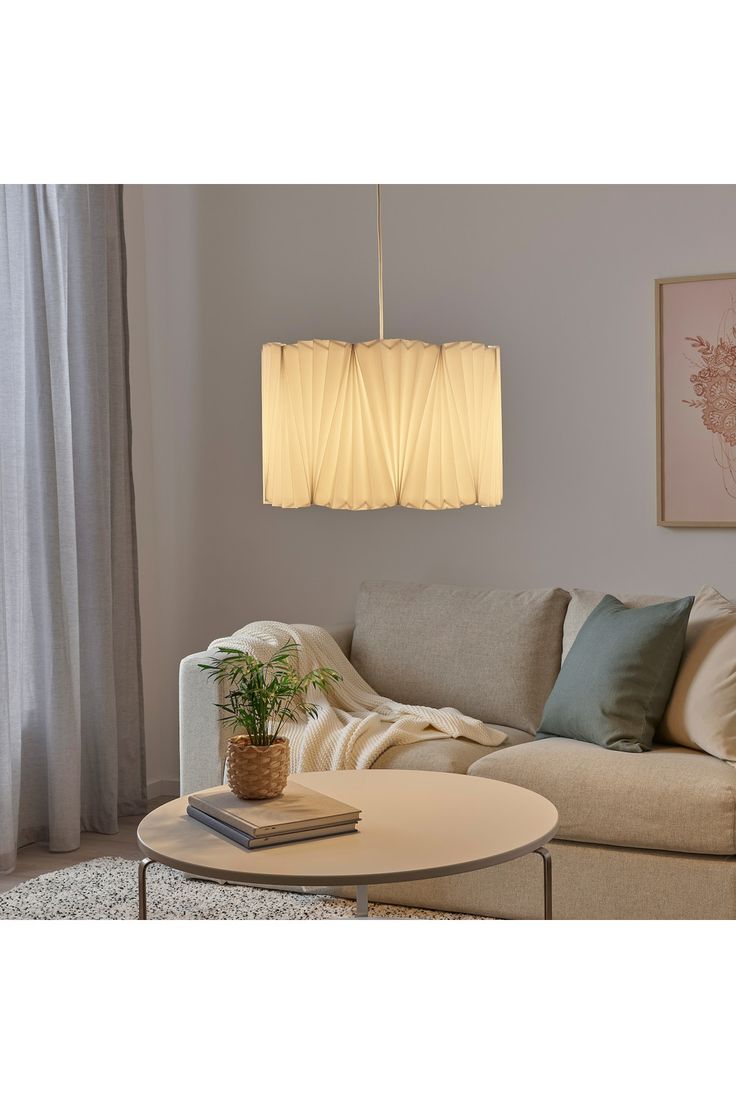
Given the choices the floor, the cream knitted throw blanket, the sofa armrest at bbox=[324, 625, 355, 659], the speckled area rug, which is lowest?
the floor

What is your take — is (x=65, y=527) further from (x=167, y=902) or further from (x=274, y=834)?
(x=274, y=834)

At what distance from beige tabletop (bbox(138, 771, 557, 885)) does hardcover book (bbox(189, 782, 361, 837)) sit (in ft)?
0.11

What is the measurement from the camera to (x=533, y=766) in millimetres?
3072

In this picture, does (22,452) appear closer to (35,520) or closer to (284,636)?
(35,520)

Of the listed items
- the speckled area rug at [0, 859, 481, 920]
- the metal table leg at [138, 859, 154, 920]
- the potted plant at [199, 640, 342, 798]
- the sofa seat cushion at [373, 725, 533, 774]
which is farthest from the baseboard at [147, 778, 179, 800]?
the potted plant at [199, 640, 342, 798]

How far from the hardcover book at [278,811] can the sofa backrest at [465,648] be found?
4.33ft

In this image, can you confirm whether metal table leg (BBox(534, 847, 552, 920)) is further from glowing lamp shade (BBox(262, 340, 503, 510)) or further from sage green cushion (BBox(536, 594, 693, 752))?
sage green cushion (BBox(536, 594, 693, 752))

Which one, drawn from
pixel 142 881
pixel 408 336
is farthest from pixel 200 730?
pixel 408 336

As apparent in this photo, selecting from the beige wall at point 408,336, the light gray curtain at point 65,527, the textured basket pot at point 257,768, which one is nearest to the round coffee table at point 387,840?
the textured basket pot at point 257,768

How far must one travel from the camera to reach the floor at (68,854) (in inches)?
144

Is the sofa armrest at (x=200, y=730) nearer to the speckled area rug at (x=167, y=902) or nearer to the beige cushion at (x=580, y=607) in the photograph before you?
the speckled area rug at (x=167, y=902)

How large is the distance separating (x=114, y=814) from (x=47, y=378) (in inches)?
61.0

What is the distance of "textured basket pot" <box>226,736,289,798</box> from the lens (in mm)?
2316
